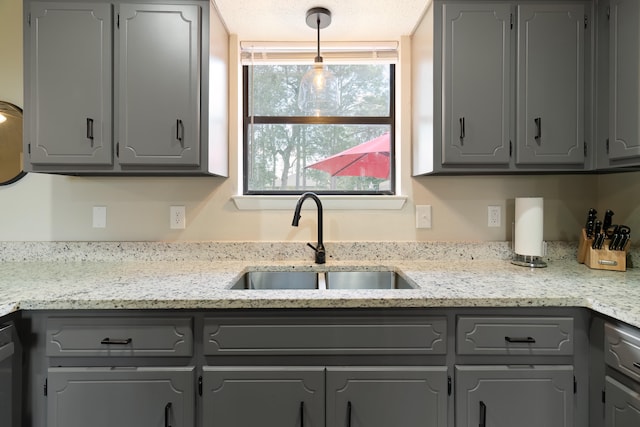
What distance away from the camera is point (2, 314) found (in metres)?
1.04

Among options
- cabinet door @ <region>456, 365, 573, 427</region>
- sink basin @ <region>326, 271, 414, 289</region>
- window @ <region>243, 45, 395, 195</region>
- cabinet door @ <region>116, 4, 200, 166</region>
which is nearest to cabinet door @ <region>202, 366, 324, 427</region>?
cabinet door @ <region>456, 365, 573, 427</region>

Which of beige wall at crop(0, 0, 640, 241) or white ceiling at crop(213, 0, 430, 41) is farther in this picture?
beige wall at crop(0, 0, 640, 241)

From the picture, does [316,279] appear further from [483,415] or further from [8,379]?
[8,379]

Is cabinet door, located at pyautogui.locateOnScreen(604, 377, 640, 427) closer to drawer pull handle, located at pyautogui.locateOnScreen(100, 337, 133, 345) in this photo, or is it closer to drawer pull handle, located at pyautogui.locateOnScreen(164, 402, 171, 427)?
drawer pull handle, located at pyautogui.locateOnScreen(164, 402, 171, 427)

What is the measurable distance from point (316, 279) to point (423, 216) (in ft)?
2.38

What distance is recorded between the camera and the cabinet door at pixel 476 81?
1.49 meters

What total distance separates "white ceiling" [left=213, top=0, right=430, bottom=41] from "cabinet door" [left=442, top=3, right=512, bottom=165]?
0.24 meters

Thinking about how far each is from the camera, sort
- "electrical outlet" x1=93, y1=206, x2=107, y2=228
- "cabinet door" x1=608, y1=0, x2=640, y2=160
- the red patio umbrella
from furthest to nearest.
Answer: the red patio umbrella < "electrical outlet" x1=93, y1=206, x2=107, y2=228 < "cabinet door" x1=608, y1=0, x2=640, y2=160

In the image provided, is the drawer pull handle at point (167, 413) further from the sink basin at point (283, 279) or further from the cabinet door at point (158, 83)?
the cabinet door at point (158, 83)

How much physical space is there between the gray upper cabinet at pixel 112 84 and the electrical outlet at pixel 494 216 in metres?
1.64

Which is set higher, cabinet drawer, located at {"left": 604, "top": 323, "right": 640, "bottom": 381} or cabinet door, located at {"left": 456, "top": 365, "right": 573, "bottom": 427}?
cabinet drawer, located at {"left": 604, "top": 323, "right": 640, "bottom": 381}

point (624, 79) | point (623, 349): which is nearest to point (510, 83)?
point (624, 79)

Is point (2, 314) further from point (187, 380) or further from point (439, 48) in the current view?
point (439, 48)

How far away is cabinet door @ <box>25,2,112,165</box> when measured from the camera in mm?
1459
